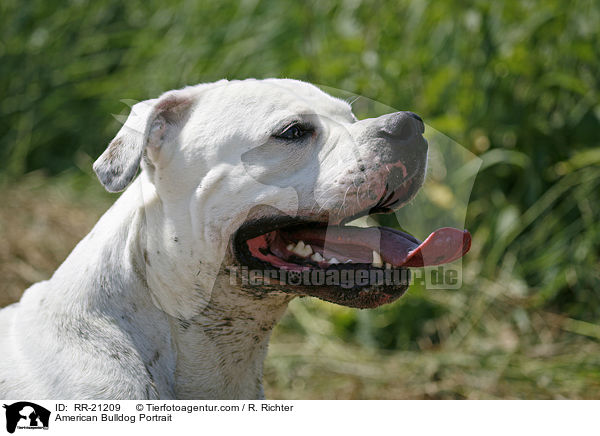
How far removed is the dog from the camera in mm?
2270

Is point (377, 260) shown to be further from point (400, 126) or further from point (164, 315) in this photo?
point (164, 315)

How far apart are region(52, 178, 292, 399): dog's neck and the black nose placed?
2.10 ft

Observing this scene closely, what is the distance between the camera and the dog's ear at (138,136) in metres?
2.25

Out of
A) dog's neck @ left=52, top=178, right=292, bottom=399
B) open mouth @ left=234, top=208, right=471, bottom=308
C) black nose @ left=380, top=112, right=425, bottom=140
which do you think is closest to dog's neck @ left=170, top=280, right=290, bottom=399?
dog's neck @ left=52, top=178, right=292, bottom=399

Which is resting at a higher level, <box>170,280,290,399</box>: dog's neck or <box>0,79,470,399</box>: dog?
<box>0,79,470,399</box>: dog

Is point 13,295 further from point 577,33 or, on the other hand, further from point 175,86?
point 577,33

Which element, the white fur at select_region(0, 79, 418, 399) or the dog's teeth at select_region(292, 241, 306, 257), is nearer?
the white fur at select_region(0, 79, 418, 399)

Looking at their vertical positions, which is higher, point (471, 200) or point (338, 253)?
point (338, 253)

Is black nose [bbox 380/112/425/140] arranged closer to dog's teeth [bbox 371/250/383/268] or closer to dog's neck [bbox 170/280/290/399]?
dog's teeth [bbox 371/250/383/268]

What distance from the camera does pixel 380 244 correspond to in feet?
7.81
